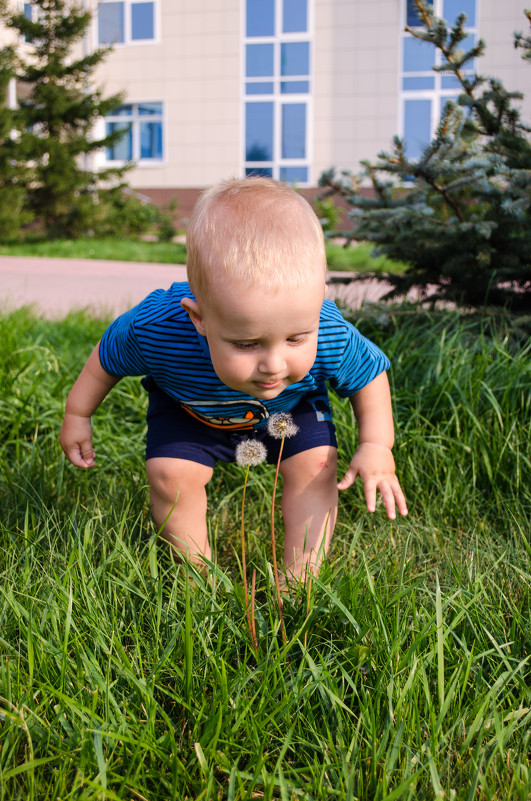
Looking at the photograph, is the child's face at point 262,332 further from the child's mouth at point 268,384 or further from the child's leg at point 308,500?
the child's leg at point 308,500

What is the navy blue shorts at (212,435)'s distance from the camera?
211 cm

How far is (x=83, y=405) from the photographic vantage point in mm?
2109

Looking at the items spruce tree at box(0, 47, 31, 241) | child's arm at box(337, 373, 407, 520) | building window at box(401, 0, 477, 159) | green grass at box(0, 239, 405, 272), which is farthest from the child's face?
building window at box(401, 0, 477, 159)

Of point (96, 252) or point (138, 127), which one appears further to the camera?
point (138, 127)

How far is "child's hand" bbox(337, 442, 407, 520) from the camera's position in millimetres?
1791

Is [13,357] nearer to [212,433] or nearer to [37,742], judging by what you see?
[212,433]

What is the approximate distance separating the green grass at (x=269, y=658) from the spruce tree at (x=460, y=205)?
3.38ft

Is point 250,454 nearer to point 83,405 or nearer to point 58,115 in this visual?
point 83,405

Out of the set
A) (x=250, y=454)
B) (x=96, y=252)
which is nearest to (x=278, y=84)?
(x=96, y=252)

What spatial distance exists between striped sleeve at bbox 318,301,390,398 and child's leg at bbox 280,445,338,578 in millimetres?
205

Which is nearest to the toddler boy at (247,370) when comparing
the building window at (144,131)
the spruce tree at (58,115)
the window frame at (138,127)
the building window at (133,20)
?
the spruce tree at (58,115)

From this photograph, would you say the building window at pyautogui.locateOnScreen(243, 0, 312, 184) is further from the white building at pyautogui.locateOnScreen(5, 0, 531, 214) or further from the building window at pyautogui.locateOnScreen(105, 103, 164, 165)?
the building window at pyautogui.locateOnScreen(105, 103, 164, 165)

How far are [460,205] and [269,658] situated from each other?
269 cm

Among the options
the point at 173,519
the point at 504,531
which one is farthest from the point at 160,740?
the point at 504,531
